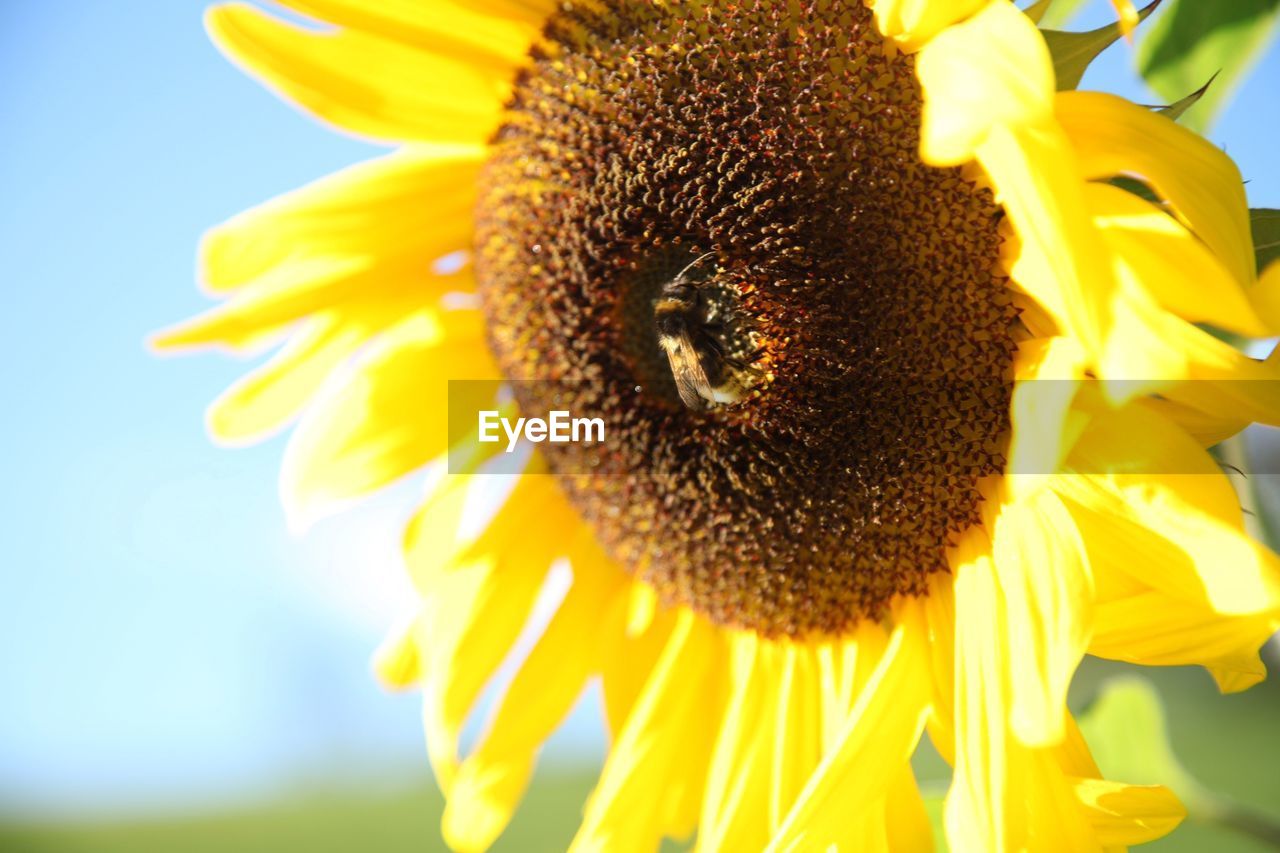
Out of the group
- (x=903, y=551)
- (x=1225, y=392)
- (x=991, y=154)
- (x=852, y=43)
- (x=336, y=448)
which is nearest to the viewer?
(x=991, y=154)

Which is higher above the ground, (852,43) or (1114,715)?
(852,43)

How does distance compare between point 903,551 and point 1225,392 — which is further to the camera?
point 903,551

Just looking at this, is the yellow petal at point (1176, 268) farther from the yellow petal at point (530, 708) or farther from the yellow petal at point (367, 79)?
the yellow petal at point (530, 708)

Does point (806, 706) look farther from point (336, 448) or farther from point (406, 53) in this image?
point (406, 53)

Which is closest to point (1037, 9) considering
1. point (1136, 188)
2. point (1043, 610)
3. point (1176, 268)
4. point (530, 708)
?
point (1136, 188)

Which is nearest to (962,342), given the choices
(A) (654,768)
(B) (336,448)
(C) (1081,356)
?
(C) (1081,356)

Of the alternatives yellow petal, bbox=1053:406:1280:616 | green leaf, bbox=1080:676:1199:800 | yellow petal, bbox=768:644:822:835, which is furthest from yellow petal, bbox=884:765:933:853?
green leaf, bbox=1080:676:1199:800

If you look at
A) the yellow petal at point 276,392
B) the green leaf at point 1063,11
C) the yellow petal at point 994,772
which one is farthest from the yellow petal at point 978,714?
the yellow petal at point 276,392
